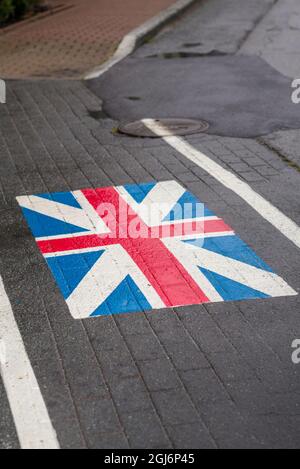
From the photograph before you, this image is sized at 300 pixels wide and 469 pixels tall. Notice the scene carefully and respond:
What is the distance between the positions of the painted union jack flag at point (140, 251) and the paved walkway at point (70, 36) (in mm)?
6450

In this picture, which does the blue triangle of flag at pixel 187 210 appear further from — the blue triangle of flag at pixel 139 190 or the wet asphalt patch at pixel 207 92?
the wet asphalt patch at pixel 207 92

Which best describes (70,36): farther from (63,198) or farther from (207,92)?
(63,198)

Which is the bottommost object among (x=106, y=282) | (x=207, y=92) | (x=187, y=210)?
(x=207, y=92)

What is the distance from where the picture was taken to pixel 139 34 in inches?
664

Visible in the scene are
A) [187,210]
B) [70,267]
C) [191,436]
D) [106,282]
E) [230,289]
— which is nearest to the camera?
[191,436]

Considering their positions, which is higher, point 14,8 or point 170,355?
point 170,355

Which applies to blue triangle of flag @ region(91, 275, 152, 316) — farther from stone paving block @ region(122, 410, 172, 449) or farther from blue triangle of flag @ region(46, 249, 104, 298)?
stone paving block @ region(122, 410, 172, 449)

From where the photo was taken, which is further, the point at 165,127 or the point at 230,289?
the point at 165,127

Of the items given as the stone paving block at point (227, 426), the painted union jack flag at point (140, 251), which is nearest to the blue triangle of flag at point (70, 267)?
the painted union jack flag at point (140, 251)

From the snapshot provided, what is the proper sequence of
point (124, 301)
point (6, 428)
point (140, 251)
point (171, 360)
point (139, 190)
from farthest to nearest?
point (139, 190), point (140, 251), point (124, 301), point (171, 360), point (6, 428)

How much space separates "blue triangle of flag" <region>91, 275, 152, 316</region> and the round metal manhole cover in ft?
14.5

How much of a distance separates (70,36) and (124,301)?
12.2 m

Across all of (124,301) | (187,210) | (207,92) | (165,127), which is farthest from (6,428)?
(207,92)
